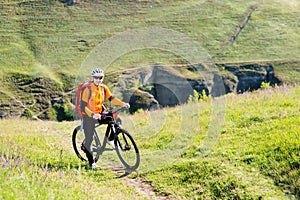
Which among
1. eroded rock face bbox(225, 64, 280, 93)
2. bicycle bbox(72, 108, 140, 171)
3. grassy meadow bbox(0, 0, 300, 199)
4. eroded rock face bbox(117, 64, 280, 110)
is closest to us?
grassy meadow bbox(0, 0, 300, 199)

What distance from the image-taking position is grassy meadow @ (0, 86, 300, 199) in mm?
9797

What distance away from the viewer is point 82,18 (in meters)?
143

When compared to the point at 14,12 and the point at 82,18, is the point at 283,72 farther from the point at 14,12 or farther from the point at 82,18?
the point at 14,12

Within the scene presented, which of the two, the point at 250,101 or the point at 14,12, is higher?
the point at 14,12

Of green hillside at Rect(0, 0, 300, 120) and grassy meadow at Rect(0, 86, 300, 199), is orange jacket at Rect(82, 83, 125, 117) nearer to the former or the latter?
grassy meadow at Rect(0, 86, 300, 199)

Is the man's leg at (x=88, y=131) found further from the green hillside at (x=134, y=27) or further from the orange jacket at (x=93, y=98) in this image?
the green hillside at (x=134, y=27)

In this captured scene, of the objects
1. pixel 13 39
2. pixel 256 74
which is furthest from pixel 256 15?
pixel 13 39

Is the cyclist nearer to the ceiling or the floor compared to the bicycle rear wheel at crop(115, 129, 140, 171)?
nearer to the ceiling

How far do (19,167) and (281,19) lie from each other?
139 m

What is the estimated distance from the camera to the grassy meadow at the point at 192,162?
32.1 ft

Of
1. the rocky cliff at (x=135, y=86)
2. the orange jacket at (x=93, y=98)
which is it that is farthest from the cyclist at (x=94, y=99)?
the rocky cliff at (x=135, y=86)

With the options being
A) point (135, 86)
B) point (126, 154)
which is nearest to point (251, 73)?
point (135, 86)

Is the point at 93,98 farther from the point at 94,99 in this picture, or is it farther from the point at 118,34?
the point at 118,34

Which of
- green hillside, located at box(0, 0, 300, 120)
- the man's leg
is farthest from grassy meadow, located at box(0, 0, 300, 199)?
green hillside, located at box(0, 0, 300, 120)
